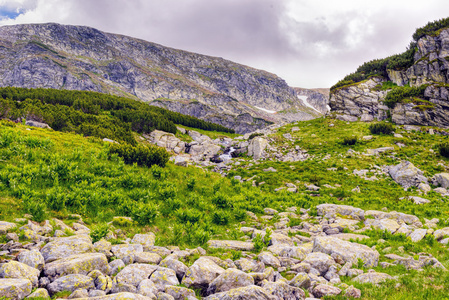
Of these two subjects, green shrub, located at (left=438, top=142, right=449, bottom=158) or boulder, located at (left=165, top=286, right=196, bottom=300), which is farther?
green shrub, located at (left=438, top=142, right=449, bottom=158)

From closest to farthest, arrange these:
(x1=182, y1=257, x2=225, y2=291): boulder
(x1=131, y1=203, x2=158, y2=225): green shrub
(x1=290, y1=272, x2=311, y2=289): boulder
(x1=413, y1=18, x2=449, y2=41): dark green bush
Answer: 1. (x1=182, y1=257, x2=225, y2=291): boulder
2. (x1=290, y1=272, x2=311, y2=289): boulder
3. (x1=131, y1=203, x2=158, y2=225): green shrub
4. (x1=413, y1=18, x2=449, y2=41): dark green bush

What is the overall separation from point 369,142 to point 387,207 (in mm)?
23658

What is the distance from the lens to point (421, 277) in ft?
21.0

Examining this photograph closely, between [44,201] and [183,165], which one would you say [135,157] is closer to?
[183,165]

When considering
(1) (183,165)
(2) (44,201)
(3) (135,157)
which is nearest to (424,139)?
(1) (183,165)

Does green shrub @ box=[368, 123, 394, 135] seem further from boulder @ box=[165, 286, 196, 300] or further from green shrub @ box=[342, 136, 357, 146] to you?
boulder @ box=[165, 286, 196, 300]

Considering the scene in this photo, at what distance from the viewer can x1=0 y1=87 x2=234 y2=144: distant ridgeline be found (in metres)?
44.4

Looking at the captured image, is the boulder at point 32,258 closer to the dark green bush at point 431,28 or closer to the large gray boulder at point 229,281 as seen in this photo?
the large gray boulder at point 229,281

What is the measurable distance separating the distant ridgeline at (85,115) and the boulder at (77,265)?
36138 millimetres

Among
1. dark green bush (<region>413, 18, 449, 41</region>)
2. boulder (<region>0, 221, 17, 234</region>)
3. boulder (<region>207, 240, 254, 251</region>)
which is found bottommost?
boulder (<region>207, 240, 254, 251</region>)

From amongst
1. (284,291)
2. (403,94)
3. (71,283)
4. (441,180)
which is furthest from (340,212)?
(403,94)

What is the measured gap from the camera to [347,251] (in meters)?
8.28

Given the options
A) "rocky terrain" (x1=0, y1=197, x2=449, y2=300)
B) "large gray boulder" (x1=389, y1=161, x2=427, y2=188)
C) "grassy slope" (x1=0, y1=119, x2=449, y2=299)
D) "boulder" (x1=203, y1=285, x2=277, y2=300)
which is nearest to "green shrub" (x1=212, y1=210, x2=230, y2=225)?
"grassy slope" (x1=0, y1=119, x2=449, y2=299)

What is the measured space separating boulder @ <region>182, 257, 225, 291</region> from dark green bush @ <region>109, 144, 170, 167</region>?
13.0m
